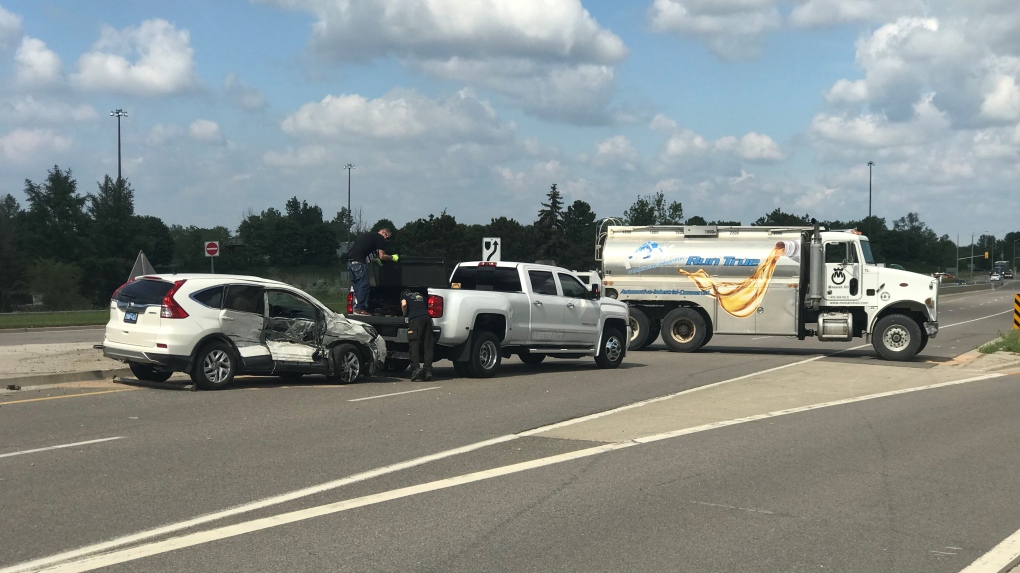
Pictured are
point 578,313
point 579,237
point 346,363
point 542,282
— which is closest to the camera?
point 346,363

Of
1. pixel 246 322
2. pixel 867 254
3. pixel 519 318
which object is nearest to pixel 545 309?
pixel 519 318

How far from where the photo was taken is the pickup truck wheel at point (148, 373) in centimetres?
1491

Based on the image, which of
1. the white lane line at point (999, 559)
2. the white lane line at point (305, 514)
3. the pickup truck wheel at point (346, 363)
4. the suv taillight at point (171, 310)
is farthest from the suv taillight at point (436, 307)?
the white lane line at point (999, 559)

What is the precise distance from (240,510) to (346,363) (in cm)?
861

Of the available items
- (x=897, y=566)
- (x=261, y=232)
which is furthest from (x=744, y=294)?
(x=261, y=232)

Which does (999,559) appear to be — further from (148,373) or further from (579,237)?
(579,237)

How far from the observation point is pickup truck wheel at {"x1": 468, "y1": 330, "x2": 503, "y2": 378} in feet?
55.4

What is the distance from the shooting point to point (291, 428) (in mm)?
10992

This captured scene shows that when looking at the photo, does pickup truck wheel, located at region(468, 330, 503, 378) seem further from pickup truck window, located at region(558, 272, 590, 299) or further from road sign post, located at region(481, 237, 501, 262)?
road sign post, located at region(481, 237, 501, 262)

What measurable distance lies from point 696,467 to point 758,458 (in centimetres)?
89

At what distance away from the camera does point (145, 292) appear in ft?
46.6

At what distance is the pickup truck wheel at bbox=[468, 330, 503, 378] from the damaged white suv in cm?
188

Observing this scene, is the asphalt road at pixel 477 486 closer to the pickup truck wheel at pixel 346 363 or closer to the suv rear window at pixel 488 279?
the pickup truck wheel at pixel 346 363

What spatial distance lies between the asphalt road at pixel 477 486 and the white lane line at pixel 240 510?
29mm
